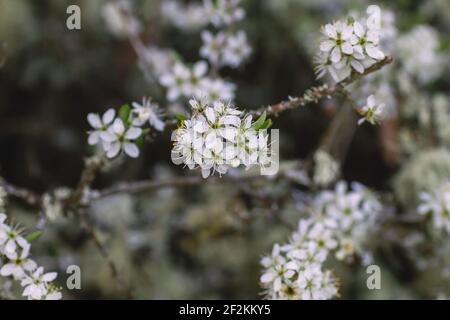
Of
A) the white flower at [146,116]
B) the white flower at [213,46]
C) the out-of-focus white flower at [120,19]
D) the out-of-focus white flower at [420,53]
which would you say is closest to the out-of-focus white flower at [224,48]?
the white flower at [213,46]

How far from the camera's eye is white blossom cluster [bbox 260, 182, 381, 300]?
4.08 feet

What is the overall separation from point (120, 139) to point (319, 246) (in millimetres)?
537

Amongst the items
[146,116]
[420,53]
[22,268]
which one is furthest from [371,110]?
[420,53]

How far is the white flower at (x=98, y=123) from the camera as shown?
1.29m

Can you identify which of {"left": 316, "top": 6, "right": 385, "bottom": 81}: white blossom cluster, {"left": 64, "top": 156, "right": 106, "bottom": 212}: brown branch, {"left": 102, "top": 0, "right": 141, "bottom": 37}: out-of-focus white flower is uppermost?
Answer: {"left": 102, "top": 0, "right": 141, "bottom": 37}: out-of-focus white flower

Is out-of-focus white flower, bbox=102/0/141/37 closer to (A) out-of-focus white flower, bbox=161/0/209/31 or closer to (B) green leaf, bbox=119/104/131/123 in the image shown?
(A) out-of-focus white flower, bbox=161/0/209/31

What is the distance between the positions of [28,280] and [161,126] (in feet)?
1.39

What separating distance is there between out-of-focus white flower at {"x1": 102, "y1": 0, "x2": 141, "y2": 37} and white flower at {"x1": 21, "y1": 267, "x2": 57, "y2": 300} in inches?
38.4

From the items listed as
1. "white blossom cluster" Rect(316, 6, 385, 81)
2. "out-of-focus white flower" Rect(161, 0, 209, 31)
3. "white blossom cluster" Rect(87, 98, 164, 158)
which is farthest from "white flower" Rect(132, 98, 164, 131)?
"out-of-focus white flower" Rect(161, 0, 209, 31)

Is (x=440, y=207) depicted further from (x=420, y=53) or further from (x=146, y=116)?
(x=146, y=116)

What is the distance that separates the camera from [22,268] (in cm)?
123

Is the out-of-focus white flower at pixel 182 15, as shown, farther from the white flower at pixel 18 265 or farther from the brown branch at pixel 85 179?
the white flower at pixel 18 265

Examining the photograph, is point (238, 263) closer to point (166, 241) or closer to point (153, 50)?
point (166, 241)
